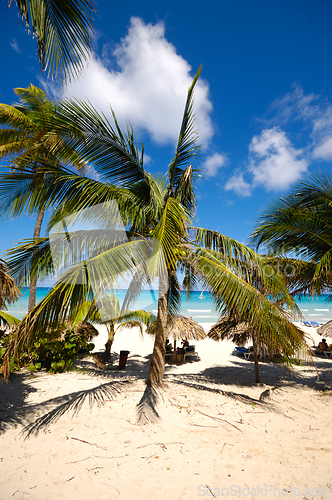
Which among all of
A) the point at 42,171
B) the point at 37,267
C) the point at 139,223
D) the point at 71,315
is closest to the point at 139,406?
the point at 71,315

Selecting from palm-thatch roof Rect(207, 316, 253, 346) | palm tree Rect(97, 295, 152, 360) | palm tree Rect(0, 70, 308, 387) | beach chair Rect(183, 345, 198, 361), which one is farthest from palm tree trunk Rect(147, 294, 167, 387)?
beach chair Rect(183, 345, 198, 361)

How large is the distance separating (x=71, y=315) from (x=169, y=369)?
7693 mm

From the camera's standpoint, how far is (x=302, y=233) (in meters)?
6.20

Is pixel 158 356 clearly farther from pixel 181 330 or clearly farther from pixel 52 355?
pixel 181 330

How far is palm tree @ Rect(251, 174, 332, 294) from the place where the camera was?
6.02 metres

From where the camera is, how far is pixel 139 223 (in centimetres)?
511

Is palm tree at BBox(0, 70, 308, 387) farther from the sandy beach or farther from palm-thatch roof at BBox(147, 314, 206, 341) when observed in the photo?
palm-thatch roof at BBox(147, 314, 206, 341)

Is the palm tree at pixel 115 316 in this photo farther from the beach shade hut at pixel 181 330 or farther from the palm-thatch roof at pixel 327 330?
A: the palm-thatch roof at pixel 327 330

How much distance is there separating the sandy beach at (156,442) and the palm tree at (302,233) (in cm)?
313

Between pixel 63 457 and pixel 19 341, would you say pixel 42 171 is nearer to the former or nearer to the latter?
pixel 19 341

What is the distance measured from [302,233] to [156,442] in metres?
5.89

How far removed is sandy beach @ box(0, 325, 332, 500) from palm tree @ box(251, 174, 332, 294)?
10.3 feet

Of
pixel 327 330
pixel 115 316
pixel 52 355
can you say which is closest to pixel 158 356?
pixel 52 355

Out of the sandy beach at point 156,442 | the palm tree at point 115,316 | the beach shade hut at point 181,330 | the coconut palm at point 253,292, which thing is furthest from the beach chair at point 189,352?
the coconut palm at point 253,292
